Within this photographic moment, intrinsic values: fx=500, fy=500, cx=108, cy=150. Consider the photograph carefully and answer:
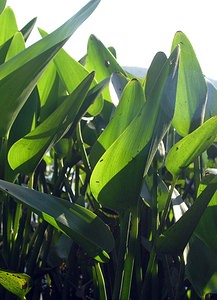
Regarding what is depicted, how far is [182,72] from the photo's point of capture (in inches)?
19.4

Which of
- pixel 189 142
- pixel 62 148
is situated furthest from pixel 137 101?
pixel 62 148

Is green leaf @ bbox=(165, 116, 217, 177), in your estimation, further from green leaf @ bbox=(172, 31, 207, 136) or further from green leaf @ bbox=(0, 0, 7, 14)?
green leaf @ bbox=(0, 0, 7, 14)

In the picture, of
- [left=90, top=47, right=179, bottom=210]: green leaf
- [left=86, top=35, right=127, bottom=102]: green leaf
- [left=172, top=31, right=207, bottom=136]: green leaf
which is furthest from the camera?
[left=86, top=35, right=127, bottom=102]: green leaf

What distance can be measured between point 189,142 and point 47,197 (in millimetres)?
131

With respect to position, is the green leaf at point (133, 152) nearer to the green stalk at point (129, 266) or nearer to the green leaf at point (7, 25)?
the green stalk at point (129, 266)

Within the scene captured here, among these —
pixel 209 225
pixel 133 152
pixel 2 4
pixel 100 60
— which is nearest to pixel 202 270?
pixel 209 225

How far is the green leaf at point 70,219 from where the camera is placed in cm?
39

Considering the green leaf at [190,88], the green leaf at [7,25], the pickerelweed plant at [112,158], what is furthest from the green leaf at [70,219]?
the green leaf at [7,25]

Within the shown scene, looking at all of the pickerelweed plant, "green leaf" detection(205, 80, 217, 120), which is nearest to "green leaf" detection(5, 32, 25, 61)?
the pickerelweed plant

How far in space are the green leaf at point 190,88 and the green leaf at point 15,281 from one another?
212 millimetres

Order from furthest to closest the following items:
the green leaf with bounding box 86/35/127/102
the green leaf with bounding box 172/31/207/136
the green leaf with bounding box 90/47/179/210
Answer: the green leaf with bounding box 86/35/127/102 → the green leaf with bounding box 172/31/207/136 → the green leaf with bounding box 90/47/179/210

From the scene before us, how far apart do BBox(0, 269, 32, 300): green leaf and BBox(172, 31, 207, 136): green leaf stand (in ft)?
0.70

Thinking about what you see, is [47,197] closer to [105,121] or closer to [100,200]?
[100,200]

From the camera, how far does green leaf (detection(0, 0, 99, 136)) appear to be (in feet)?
1.34
